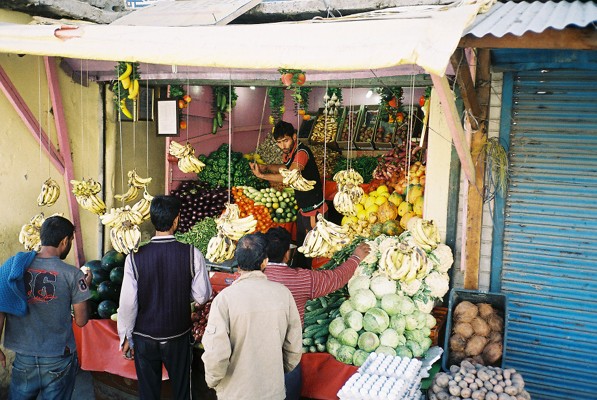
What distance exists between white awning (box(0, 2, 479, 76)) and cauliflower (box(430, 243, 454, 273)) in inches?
87.9

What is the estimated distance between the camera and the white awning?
267cm

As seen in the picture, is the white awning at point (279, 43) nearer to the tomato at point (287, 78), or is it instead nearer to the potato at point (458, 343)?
the tomato at point (287, 78)

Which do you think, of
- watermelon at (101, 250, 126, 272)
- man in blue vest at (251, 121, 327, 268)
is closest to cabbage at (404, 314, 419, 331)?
man in blue vest at (251, 121, 327, 268)

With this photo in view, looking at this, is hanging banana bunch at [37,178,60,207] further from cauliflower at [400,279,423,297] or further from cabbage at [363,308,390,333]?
cauliflower at [400,279,423,297]

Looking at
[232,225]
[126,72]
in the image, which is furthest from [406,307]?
[126,72]

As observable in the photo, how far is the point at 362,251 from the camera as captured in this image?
15.1ft

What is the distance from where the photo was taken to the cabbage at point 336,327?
4.31 metres

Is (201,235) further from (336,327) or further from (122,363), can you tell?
(336,327)

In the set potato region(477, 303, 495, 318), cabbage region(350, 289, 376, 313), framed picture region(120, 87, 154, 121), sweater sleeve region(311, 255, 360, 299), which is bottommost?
potato region(477, 303, 495, 318)

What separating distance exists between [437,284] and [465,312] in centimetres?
35

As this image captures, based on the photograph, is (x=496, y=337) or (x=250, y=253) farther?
(x=496, y=337)

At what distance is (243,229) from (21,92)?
10.4 ft

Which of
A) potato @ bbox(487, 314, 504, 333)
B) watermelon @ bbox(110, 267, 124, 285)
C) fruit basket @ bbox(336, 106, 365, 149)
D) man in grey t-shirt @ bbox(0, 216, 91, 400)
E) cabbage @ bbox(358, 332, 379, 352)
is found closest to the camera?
man in grey t-shirt @ bbox(0, 216, 91, 400)

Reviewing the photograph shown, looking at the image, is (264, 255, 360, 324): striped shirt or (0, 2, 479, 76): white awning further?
(264, 255, 360, 324): striped shirt
